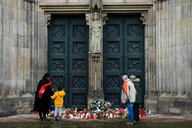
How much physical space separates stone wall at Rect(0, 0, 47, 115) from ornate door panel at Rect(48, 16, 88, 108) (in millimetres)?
577

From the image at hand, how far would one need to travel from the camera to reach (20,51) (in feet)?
49.4

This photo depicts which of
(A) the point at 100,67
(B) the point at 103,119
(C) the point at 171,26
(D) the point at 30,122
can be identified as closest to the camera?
(D) the point at 30,122

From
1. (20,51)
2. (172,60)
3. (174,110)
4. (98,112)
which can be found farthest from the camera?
(20,51)

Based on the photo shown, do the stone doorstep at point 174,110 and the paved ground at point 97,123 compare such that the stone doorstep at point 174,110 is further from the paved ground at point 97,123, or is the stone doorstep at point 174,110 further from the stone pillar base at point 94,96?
the stone pillar base at point 94,96

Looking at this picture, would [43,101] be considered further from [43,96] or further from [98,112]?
[98,112]

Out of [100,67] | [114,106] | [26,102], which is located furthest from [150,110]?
[26,102]

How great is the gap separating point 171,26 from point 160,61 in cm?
155

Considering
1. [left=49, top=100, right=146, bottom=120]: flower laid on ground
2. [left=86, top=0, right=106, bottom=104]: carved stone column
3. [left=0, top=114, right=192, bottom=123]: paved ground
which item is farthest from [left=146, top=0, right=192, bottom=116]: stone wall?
[left=86, top=0, right=106, bottom=104]: carved stone column

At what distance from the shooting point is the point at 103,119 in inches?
549

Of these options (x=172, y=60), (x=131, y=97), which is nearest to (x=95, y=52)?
(x=172, y=60)

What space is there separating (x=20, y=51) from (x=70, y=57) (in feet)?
8.13

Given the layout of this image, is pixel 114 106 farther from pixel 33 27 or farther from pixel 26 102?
pixel 33 27

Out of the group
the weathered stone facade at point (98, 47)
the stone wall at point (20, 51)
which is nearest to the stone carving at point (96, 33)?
the weathered stone facade at point (98, 47)

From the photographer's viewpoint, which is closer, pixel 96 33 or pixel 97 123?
pixel 97 123
